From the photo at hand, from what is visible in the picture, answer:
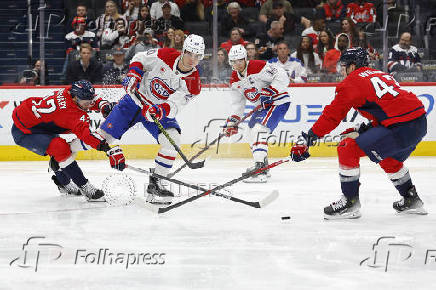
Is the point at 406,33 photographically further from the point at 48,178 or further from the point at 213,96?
the point at 48,178

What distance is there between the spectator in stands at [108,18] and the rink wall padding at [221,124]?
838mm

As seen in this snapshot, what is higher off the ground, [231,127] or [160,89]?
[160,89]

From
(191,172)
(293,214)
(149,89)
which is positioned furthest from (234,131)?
(293,214)

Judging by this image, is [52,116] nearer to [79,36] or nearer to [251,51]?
[251,51]

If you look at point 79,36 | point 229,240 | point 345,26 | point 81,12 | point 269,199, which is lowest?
point 269,199

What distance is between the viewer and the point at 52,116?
4.90 meters

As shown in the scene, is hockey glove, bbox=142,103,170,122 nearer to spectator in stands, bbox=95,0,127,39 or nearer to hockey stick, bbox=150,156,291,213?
hockey stick, bbox=150,156,291,213

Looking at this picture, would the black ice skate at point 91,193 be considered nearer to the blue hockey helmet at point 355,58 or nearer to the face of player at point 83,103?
the face of player at point 83,103

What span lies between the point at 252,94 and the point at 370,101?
95.9 inches

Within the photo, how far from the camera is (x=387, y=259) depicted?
121 inches

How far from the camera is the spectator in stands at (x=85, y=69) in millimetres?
7820

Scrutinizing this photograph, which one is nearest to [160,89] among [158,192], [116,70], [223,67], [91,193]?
[158,192]

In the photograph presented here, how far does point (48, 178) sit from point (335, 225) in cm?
314

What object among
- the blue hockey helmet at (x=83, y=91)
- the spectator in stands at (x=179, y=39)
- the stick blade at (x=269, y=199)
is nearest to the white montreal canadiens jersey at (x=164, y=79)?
the blue hockey helmet at (x=83, y=91)
